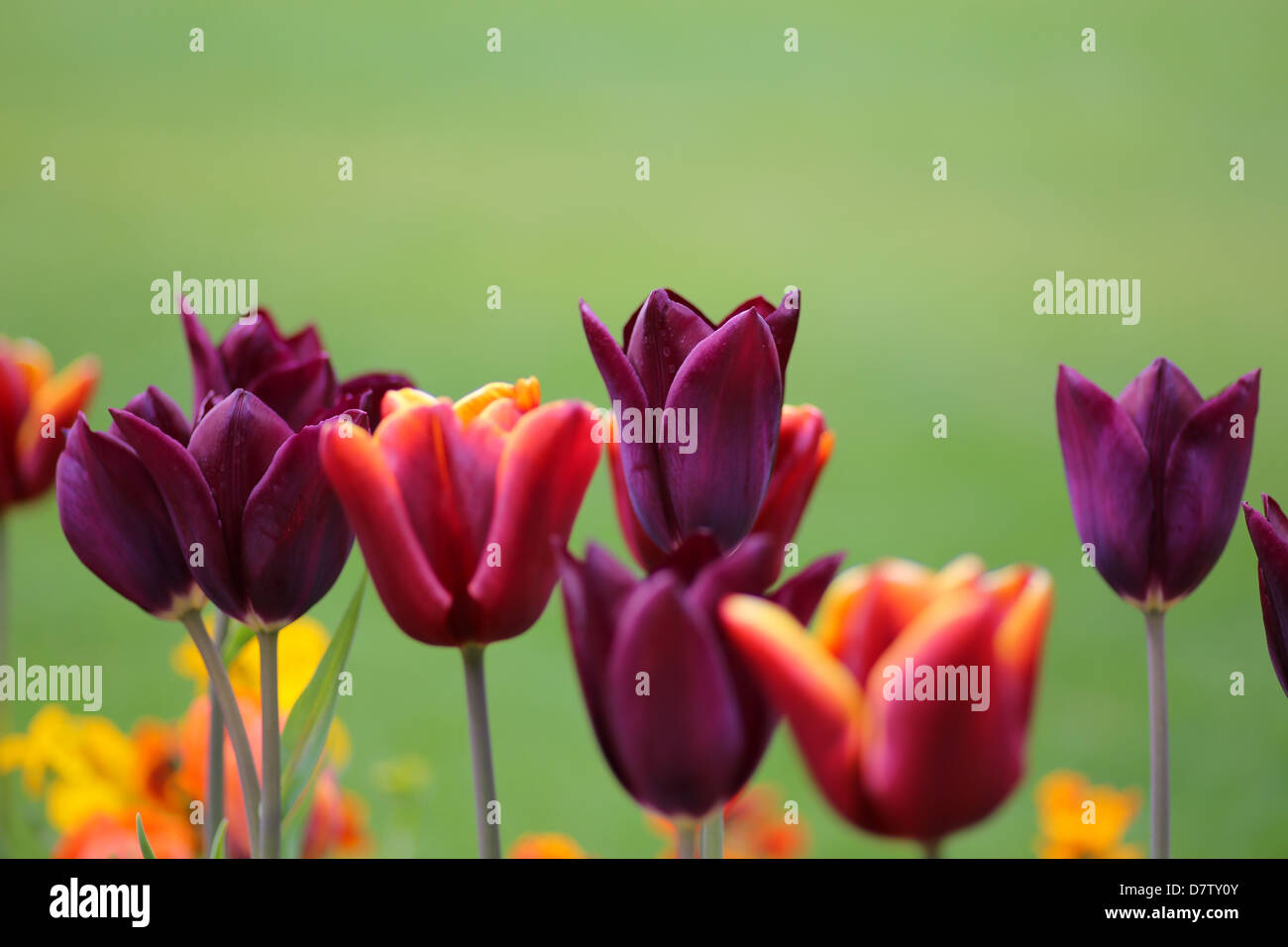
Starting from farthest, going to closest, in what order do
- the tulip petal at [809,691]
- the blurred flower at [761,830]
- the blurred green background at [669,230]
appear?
the blurred green background at [669,230], the blurred flower at [761,830], the tulip petal at [809,691]

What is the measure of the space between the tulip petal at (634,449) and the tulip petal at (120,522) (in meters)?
0.12

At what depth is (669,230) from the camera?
429cm

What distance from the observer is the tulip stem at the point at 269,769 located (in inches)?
12.9

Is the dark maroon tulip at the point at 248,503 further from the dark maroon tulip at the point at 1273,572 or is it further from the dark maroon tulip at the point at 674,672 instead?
the dark maroon tulip at the point at 1273,572

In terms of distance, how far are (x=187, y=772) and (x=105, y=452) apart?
0.26 metres

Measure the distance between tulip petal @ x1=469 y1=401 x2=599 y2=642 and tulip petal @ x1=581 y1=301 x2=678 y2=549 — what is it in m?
0.02

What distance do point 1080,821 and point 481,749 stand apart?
0.61 meters

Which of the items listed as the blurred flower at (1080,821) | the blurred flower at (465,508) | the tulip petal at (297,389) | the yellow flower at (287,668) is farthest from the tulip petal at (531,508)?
the blurred flower at (1080,821)

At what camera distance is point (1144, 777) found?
2350mm

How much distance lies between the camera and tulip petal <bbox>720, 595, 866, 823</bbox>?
9.3 inches

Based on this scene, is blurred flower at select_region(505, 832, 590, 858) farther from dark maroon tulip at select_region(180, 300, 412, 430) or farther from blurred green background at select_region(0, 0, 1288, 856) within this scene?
blurred green background at select_region(0, 0, 1288, 856)

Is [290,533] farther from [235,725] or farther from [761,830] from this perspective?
[761,830]

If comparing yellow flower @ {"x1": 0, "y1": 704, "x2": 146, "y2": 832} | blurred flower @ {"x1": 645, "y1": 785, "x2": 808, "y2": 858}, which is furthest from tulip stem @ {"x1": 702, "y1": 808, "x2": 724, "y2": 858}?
blurred flower @ {"x1": 645, "y1": 785, "x2": 808, "y2": 858}
